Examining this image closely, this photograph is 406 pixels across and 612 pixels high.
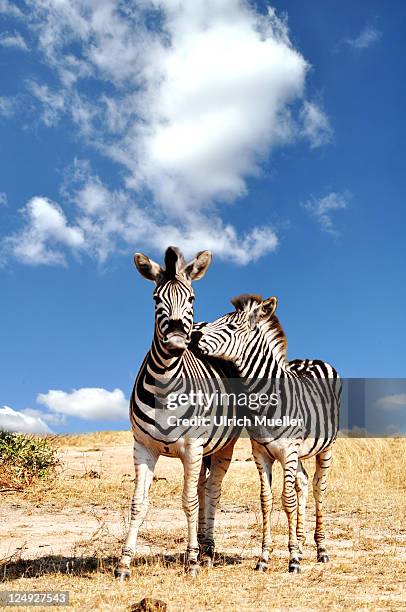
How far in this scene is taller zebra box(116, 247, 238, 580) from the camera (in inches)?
301

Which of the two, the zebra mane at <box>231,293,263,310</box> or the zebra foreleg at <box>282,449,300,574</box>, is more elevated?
the zebra mane at <box>231,293,263,310</box>

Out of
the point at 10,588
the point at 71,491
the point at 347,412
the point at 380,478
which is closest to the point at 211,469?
the point at 10,588

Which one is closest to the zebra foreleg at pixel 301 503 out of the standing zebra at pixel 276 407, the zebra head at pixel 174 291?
the standing zebra at pixel 276 407

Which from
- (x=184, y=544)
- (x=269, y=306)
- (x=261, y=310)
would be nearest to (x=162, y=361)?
(x=261, y=310)

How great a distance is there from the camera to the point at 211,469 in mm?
9320

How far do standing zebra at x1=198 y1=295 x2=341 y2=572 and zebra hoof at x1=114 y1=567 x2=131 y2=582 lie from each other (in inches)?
69.6

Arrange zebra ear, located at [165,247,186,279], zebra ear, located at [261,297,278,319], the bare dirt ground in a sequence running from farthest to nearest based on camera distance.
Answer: zebra ear, located at [261,297,278,319]
zebra ear, located at [165,247,186,279]
the bare dirt ground

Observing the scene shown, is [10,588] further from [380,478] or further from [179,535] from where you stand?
[380,478]

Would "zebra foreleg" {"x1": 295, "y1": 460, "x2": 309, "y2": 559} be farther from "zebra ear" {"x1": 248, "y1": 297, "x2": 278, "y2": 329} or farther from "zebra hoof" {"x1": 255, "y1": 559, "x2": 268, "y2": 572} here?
"zebra ear" {"x1": 248, "y1": 297, "x2": 278, "y2": 329}

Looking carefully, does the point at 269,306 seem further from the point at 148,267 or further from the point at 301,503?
the point at 301,503

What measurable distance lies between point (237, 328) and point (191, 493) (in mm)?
2280

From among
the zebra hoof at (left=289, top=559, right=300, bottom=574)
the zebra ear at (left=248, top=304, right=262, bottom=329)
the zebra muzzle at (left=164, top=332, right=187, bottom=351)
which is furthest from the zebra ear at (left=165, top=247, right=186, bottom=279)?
the zebra hoof at (left=289, top=559, right=300, bottom=574)

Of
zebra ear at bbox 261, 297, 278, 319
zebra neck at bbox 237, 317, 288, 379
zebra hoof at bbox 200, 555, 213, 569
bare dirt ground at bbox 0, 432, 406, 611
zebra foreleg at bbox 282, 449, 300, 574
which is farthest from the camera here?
zebra ear at bbox 261, 297, 278, 319

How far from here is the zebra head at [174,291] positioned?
7.51 meters
